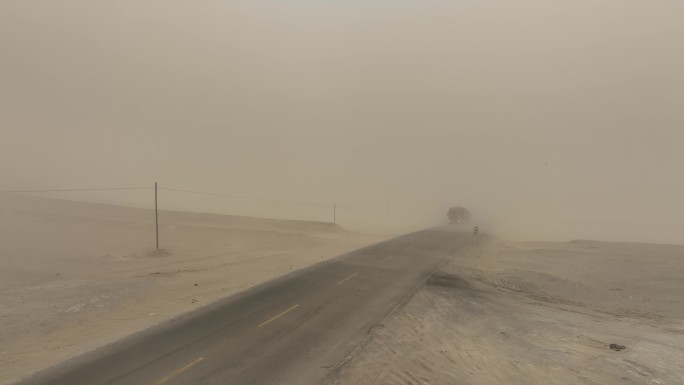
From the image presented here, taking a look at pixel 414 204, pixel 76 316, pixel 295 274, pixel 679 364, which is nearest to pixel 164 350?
pixel 76 316

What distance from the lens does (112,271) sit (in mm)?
26062

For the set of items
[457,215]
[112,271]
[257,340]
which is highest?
[257,340]

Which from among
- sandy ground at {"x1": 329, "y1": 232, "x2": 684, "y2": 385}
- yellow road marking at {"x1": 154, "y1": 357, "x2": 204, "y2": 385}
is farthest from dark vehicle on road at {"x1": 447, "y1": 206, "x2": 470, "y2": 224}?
yellow road marking at {"x1": 154, "y1": 357, "x2": 204, "y2": 385}

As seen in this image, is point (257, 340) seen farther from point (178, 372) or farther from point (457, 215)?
point (457, 215)

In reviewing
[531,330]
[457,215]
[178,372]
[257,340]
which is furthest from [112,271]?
[457,215]

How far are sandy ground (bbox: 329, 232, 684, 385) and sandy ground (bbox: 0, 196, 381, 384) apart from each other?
9347 millimetres

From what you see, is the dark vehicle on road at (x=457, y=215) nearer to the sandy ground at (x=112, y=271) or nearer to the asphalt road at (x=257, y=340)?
the sandy ground at (x=112, y=271)

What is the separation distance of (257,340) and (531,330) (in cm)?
1035

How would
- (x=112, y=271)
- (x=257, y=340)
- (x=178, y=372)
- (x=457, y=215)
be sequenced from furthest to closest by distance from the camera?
(x=457, y=215)
(x=112, y=271)
(x=257, y=340)
(x=178, y=372)

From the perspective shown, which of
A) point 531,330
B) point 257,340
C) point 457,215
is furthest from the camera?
point 457,215

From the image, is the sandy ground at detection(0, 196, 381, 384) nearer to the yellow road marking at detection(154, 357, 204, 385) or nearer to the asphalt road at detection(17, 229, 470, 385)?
the asphalt road at detection(17, 229, 470, 385)

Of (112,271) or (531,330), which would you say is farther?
(112,271)

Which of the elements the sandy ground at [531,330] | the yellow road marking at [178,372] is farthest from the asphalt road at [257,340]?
the sandy ground at [531,330]

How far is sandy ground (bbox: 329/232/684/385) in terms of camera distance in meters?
10.8
